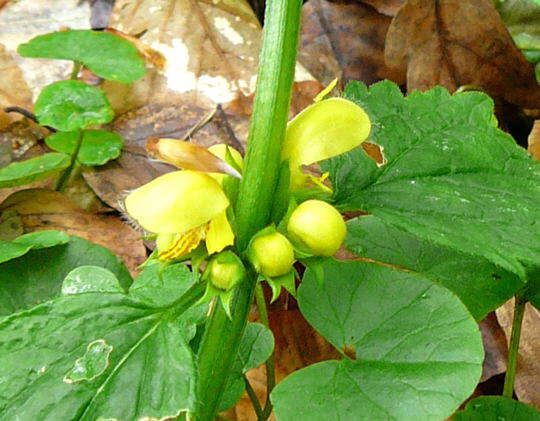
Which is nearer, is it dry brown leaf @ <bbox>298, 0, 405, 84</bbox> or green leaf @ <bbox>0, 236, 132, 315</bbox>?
green leaf @ <bbox>0, 236, 132, 315</bbox>

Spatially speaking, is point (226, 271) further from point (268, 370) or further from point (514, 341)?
point (514, 341)

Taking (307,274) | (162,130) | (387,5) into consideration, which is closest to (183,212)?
(307,274)

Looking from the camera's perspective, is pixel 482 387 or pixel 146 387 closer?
pixel 146 387

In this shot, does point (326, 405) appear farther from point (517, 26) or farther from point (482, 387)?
point (517, 26)

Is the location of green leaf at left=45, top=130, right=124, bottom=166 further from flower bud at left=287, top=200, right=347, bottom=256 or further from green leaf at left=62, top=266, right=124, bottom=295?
flower bud at left=287, top=200, right=347, bottom=256

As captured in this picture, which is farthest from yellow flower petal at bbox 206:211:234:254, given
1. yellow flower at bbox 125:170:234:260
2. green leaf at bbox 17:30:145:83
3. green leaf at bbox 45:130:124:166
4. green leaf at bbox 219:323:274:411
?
green leaf at bbox 17:30:145:83

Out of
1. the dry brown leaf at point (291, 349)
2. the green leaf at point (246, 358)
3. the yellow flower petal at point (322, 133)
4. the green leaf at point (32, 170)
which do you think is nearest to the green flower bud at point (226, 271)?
the yellow flower petal at point (322, 133)

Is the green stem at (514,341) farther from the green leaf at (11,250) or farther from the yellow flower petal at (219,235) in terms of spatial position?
the green leaf at (11,250)

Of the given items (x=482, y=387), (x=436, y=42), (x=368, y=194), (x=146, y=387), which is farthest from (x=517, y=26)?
(x=146, y=387)

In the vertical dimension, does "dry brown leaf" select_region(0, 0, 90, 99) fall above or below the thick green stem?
below
